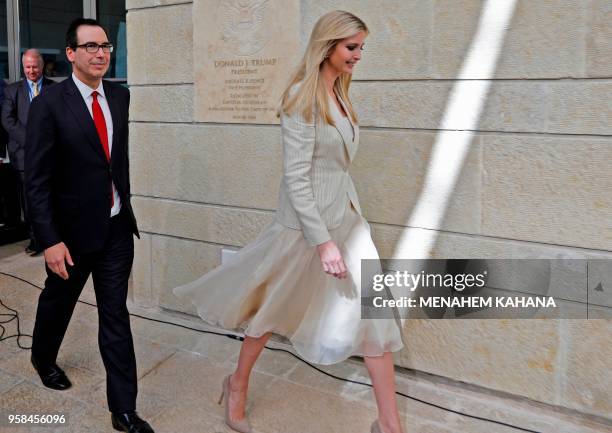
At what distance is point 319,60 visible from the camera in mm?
2598

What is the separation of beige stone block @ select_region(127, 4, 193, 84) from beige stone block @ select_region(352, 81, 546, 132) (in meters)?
1.53

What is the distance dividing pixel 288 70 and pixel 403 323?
1.83 meters

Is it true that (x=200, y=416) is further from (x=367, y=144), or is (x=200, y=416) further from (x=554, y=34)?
(x=554, y=34)

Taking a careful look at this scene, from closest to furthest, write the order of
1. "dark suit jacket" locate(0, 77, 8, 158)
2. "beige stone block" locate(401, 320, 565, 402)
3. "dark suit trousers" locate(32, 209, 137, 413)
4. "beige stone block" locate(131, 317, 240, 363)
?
"dark suit trousers" locate(32, 209, 137, 413), "beige stone block" locate(401, 320, 565, 402), "beige stone block" locate(131, 317, 240, 363), "dark suit jacket" locate(0, 77, 8, 158)

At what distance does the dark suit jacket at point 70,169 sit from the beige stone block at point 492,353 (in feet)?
6.51

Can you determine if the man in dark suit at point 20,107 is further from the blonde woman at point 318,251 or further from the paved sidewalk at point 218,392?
the blonde woman at point 318,251

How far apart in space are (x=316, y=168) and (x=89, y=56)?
4.23 feet

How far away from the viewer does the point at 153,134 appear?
4.76 meters

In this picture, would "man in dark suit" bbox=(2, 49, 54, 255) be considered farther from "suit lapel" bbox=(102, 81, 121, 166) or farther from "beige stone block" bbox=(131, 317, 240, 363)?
"suit lapel" bbox=(102, 81, 121, 166)

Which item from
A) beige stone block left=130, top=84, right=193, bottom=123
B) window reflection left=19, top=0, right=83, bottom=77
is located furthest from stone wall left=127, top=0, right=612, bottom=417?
window reflection left=19, top=0, right=83, bottom=77

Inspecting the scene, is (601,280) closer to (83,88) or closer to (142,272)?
(83,88)

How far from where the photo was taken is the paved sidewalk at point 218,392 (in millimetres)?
3225

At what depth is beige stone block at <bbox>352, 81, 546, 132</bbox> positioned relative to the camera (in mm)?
3246

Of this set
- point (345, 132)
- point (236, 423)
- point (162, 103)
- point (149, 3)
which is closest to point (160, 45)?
point (149, 3)
